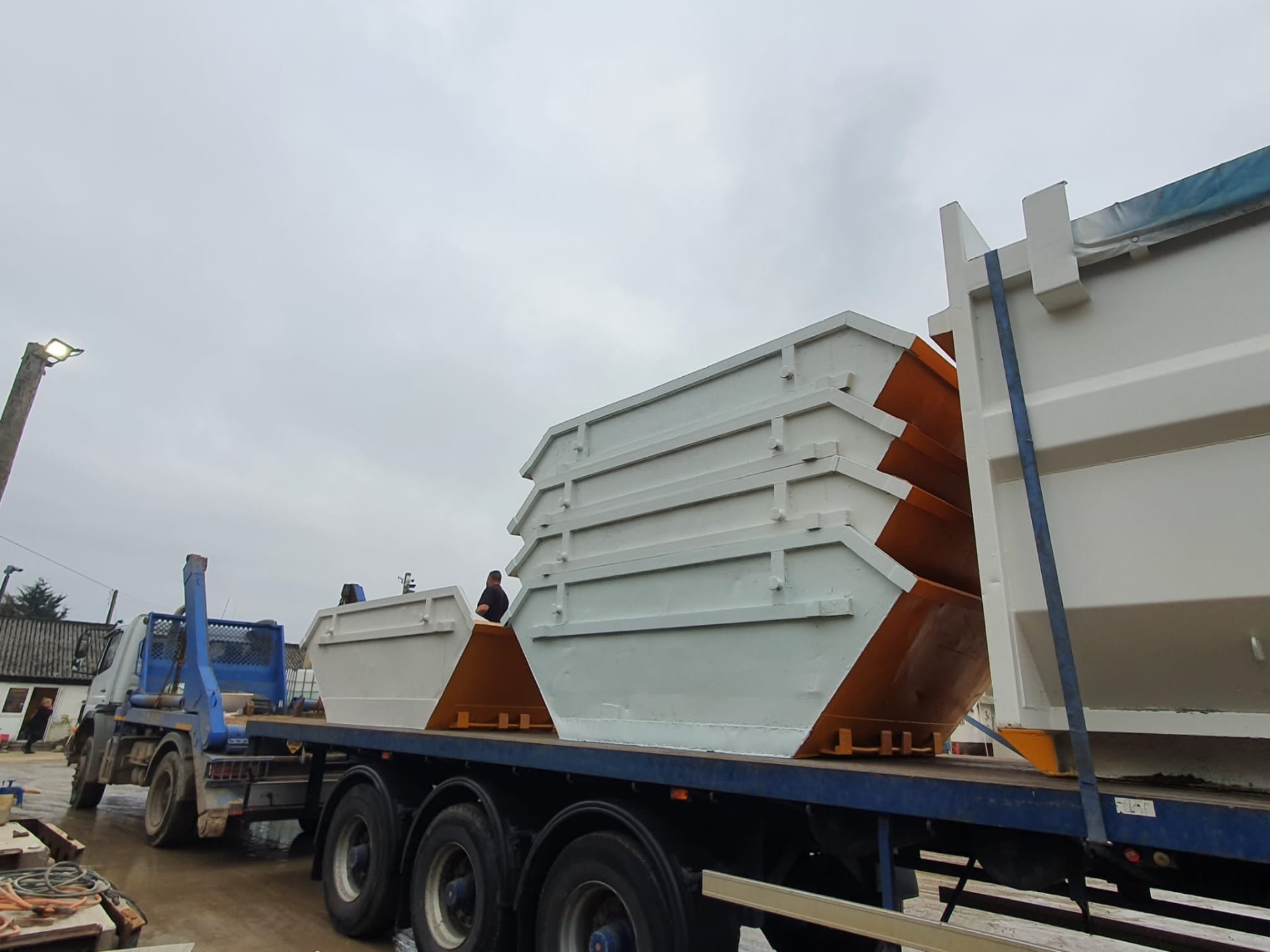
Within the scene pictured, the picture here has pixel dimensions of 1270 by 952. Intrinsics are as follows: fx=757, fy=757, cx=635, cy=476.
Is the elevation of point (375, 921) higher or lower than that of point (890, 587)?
lower

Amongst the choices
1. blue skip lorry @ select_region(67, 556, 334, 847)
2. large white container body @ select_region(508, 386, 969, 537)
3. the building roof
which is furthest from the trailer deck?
the building roof

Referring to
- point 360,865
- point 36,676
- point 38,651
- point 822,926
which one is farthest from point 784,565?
point 38,651

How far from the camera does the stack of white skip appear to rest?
326 cm

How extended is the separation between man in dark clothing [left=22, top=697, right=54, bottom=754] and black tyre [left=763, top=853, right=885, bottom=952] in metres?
25.3

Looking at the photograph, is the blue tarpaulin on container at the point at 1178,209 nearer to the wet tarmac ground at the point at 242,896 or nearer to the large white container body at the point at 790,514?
the large white container body at the point at 790,514

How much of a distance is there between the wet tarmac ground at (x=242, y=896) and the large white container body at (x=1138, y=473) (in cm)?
229

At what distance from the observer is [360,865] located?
5656mm

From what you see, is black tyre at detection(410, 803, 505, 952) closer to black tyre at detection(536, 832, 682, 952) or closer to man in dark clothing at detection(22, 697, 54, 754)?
black tyre at detection(536, 832, 682, 952)

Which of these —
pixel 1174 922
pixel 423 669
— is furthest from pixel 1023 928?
pixel 423 669

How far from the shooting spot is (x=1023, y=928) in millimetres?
6852

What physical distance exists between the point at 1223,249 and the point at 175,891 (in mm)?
8392

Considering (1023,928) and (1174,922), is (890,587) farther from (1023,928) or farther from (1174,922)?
(1174,922)

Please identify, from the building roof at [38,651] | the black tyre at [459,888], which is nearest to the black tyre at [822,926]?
the black tyre at [459,888]

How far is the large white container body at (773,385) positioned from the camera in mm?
3438
